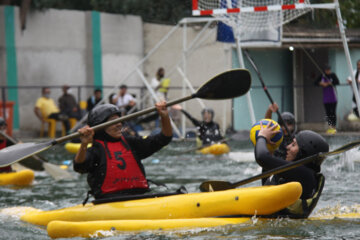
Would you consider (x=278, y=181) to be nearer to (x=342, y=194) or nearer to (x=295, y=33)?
(x=342, y=194)

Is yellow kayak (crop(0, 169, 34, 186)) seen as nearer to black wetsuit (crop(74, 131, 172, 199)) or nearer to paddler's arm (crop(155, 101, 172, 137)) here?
black wetsuit (crop(74, 131, 172, 199))

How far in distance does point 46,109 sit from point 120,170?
11.3 metres

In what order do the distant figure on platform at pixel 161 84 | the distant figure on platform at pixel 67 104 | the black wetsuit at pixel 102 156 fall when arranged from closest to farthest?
the black wetsuit at pixel 102 156
the distant figure on platform at pixel 161 84
the distant figure on platform at pixel 67 104

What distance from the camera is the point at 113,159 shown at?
6.11 metres

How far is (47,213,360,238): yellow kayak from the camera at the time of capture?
564 centimetres

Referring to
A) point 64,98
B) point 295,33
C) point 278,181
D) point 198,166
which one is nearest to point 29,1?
point 64,98

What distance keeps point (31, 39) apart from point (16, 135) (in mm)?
2668

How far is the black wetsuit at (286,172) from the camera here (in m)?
5.49

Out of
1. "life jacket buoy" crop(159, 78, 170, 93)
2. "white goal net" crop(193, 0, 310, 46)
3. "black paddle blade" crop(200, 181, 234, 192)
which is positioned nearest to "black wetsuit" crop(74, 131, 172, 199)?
"black paddle blade" crop(200, 181, 234, 192)

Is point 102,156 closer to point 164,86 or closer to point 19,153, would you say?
point 19,153

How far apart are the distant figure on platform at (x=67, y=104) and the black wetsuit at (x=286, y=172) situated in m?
11.6

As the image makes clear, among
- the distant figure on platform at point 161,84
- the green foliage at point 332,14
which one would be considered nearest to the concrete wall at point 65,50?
the distant figure on platform at point 161,84

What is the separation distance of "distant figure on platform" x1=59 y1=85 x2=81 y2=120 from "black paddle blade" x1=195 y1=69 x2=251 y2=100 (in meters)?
11.0

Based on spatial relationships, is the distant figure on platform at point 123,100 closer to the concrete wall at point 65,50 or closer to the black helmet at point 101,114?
the concrete wall at point 65,50
